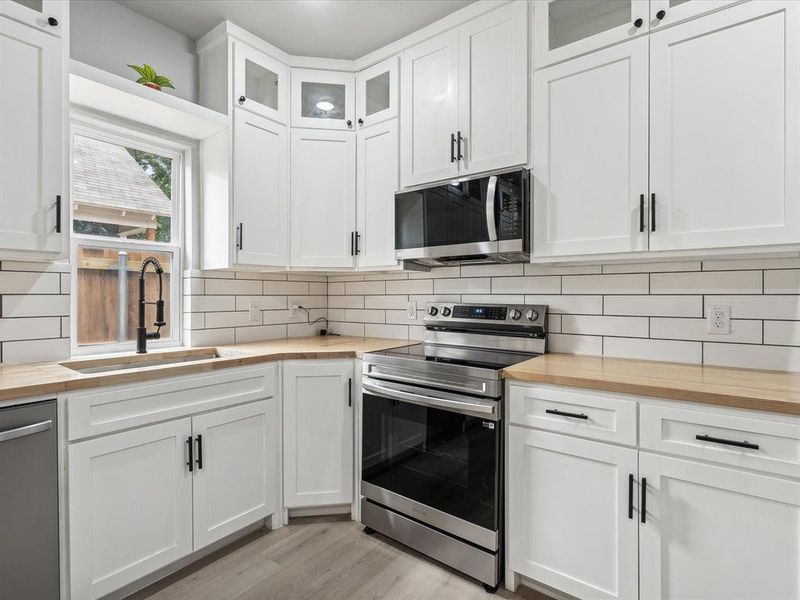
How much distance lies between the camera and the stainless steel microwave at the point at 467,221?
195 cm

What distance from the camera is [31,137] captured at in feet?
5.09

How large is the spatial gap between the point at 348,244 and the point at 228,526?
5.23ft

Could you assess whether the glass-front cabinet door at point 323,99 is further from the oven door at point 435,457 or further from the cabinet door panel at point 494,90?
the oven door at point 435,457

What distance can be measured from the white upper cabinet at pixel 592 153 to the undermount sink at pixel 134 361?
72.8 inches

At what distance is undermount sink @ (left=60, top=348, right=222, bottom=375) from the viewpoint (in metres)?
1.96

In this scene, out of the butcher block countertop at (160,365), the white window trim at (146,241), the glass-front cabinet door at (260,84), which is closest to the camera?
the butcher block countertop at (160,365)

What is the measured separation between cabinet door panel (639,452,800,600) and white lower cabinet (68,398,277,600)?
65.4 inches

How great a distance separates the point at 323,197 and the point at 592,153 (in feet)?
4.93

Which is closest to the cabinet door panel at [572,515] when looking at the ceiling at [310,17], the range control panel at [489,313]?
the range control panel at [489,313]

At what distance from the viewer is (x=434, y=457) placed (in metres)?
1.91

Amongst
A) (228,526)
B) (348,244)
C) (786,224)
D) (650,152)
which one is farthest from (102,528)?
(786,224)

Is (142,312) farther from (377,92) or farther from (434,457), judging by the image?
(377,92)

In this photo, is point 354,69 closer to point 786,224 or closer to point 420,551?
point 786,224

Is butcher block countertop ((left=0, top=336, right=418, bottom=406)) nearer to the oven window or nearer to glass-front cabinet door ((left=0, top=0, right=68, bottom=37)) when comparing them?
the oven window
